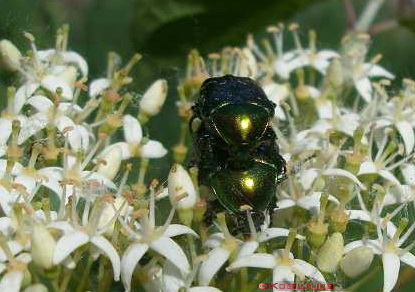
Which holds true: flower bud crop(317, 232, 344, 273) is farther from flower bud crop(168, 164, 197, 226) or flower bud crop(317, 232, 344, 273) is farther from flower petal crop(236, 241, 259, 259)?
flower bud crop(168, 164, 197, 226)

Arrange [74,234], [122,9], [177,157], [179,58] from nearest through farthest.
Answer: [74,234]
[177,157]
[179,58]
[122,9]

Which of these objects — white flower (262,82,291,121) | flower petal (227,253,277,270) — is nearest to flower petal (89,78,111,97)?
white flower (262,82,291,121)

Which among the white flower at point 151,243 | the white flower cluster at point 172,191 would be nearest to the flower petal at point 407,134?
the white flower cluster at point 172,191

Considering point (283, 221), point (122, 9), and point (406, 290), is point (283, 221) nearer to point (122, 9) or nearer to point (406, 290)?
point (406, 290)

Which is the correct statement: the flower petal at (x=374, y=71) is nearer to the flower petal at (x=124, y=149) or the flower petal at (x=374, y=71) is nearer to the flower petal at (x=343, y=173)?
the flower petal at (x=343, y=173)

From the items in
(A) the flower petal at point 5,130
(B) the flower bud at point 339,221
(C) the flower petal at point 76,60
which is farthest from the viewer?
(C) the flower petal at point 76,60

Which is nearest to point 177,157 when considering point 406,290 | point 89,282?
point 89,282
